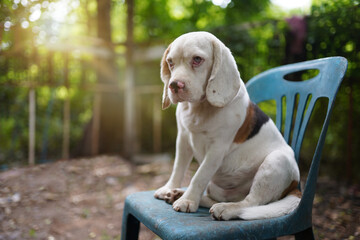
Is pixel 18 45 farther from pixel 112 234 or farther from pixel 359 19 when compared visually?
pixel 359 19

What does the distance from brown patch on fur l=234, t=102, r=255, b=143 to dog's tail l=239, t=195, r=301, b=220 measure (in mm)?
352

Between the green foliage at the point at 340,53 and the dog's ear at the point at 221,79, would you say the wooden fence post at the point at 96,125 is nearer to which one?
the green foliage at the point at 340,53

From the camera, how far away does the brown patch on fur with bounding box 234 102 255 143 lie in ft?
5.29

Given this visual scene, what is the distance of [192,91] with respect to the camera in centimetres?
146

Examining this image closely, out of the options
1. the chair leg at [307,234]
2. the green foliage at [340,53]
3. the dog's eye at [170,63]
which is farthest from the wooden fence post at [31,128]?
the chair leg at [307,234]

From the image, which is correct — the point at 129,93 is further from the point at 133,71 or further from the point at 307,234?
the point at 307,234

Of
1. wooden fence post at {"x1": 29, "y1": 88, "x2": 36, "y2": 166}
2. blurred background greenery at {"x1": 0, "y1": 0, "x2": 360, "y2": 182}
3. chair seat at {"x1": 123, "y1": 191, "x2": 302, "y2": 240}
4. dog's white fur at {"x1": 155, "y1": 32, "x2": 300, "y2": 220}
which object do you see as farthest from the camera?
wooden fence post at {"x1": 29, "y1": 88, "x2": 36, "y2": 166}

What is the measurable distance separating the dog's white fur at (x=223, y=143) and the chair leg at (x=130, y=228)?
0.91ft

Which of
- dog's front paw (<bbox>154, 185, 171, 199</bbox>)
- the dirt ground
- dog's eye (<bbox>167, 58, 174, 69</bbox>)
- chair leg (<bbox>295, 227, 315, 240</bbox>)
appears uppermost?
dog's eye (<bbox>167, 58, 174, 69</bbox>)

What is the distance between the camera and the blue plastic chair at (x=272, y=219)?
1256mm

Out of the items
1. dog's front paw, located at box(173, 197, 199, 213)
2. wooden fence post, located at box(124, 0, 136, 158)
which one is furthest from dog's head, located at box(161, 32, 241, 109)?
wooden fence post, located at box(124, 0, 136, 158)

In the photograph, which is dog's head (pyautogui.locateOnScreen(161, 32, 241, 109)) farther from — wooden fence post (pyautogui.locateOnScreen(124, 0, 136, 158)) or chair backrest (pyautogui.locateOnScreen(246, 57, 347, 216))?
wooden fence post (pyautogui.locateOnScreen(124, 0, 136, 158))

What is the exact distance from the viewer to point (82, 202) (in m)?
3.60

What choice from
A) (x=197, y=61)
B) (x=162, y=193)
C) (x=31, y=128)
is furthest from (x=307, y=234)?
(x=31, y=128)
